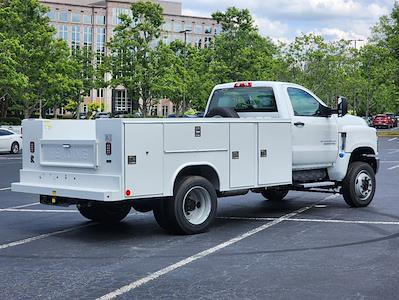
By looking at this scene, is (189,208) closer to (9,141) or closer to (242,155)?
(242,155)

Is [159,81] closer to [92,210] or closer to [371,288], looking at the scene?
[92,210]

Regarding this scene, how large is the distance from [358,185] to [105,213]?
183 inches

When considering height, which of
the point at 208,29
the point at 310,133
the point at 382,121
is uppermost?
the point at 208,29

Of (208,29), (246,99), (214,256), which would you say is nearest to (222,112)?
(246,99)

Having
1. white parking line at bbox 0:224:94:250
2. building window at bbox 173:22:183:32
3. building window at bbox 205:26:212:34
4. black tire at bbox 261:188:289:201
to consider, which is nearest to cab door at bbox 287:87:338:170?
black tire at bbox 261:188:289:201

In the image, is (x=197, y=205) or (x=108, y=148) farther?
(x=197, y=205)

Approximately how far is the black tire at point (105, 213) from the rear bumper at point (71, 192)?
1.06m

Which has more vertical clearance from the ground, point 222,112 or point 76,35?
point 76,35

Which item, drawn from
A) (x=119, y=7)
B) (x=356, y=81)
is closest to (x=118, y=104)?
(x=119, y=7)

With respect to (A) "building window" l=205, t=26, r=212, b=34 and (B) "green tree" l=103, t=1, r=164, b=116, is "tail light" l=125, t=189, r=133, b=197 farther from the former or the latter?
(A) "building window" l=205, t=26, r=212, b=34

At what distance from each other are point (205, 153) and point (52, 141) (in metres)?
2.17

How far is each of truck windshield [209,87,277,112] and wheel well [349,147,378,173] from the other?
7.33ft

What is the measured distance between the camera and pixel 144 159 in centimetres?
841

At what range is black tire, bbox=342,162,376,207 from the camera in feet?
38.3
